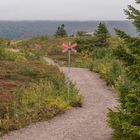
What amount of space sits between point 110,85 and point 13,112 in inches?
475

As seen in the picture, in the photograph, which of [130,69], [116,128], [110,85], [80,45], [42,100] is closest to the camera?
[130,69]

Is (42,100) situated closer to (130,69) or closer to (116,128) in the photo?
(116,128)

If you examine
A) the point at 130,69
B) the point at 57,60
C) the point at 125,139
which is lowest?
Answer: the point at 57,60

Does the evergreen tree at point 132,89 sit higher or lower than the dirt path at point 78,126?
higher

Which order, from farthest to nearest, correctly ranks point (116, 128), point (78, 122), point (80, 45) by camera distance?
point (80, 45), point (78, 122), point (116, 128)

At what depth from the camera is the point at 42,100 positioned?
22812 mm

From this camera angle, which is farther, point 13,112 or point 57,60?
point 57,60

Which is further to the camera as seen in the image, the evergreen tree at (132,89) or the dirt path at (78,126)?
the dirt path at (78,126)

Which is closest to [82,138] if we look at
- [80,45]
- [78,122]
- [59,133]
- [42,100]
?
[59,133]

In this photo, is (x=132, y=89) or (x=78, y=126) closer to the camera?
(x=132, y=89)

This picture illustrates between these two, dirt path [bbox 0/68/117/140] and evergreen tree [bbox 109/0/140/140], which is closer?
evergreen tree [bbox 109/0/140/140]

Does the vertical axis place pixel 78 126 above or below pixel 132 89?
below

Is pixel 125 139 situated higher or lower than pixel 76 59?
higher

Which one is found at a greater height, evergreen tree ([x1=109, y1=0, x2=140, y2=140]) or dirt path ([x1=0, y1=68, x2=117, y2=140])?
evergreen tree ([x1=109, y1=0, x2=140, y2=140])
